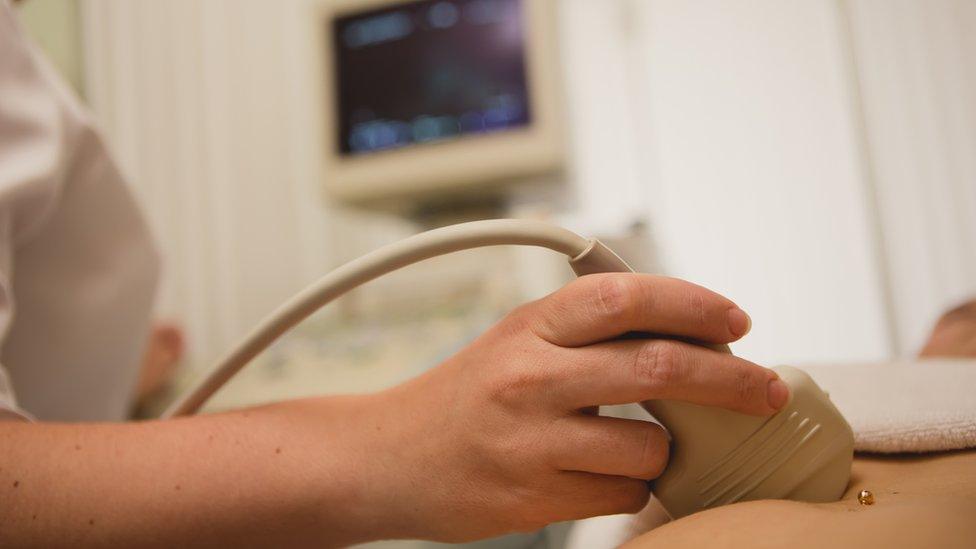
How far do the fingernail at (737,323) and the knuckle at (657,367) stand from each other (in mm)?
25

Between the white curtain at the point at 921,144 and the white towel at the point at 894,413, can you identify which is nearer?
the white towel at the point at 894,413

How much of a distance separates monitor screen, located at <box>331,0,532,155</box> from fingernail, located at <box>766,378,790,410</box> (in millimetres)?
917

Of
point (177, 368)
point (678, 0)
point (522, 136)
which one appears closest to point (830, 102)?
point (678, 0)

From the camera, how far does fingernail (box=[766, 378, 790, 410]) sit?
0.28m

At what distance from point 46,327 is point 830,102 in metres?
1.08

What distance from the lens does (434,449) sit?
1.01 feet

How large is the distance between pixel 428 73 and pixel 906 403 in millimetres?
999


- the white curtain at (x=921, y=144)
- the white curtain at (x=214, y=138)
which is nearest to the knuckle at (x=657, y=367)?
the white curtain at (x=921, y=144)

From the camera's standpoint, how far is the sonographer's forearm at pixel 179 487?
0.31 metres

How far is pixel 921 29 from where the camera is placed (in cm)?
97

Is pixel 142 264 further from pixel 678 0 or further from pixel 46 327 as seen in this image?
pixel 678 0

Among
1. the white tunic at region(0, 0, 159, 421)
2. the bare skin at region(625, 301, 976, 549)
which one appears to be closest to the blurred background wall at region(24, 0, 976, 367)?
the bare skin at region(625, 301, 976, 549)

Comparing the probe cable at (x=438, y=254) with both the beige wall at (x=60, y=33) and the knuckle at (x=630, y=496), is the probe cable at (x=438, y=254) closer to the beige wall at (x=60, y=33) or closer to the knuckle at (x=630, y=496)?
the knuckle at (x=630, y=496)

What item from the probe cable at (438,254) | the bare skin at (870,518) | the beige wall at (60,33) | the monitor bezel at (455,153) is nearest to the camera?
the bare skin at (870,518)
